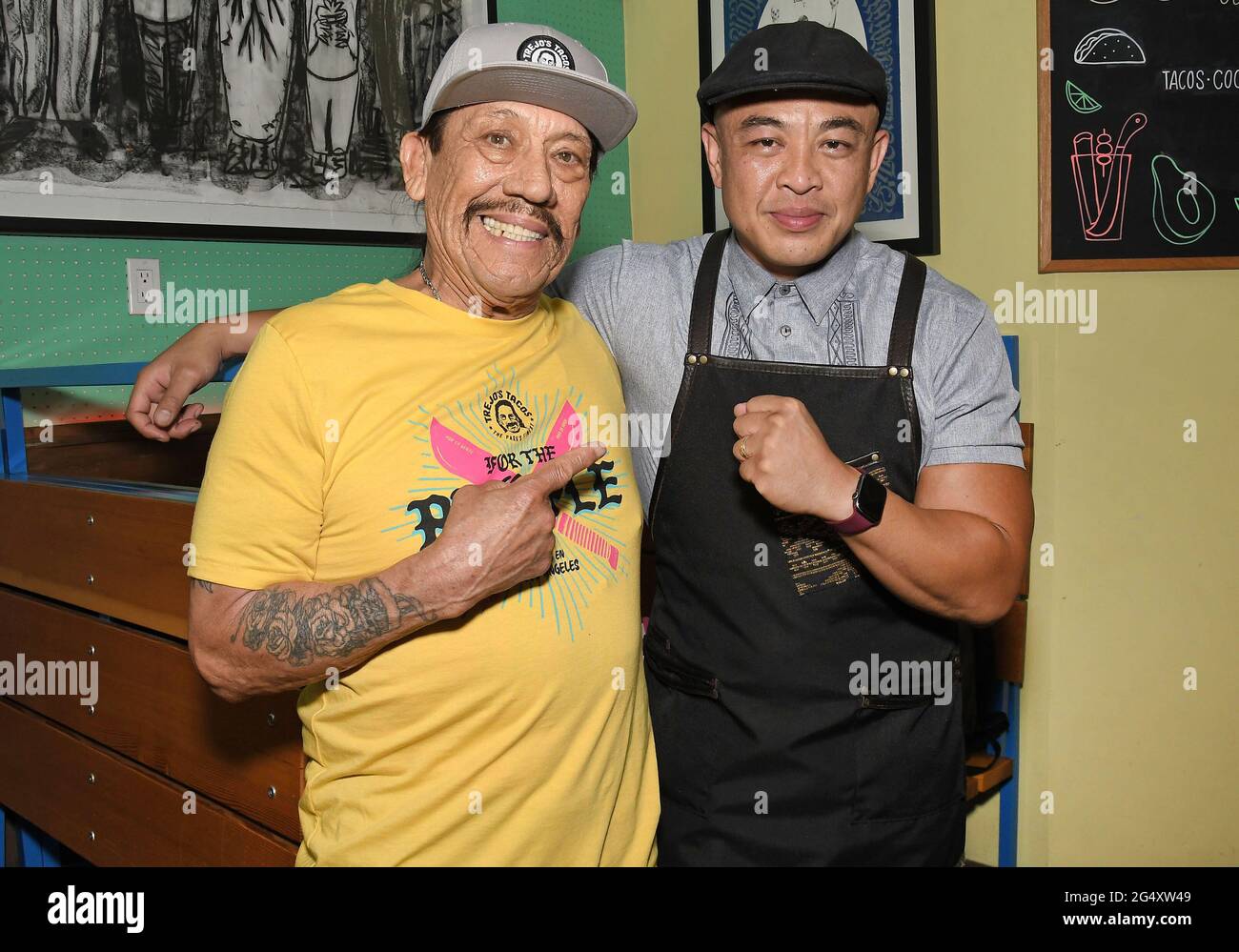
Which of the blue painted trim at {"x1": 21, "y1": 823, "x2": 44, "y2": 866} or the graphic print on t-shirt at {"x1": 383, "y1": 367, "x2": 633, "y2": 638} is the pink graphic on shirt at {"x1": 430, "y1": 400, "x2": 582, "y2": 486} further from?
the blue painted trim at {"x1": 21, "y1": 823, "x2": 44, "y2": 866}

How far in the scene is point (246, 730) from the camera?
4.33 ft

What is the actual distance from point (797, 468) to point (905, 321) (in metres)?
0.27

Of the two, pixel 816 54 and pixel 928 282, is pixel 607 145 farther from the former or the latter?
pixel 928 282

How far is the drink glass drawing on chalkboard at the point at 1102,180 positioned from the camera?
2.30 metres

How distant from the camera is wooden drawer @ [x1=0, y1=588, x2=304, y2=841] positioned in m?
1.28

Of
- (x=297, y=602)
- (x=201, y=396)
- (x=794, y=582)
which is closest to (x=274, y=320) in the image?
(x=297, y=602)

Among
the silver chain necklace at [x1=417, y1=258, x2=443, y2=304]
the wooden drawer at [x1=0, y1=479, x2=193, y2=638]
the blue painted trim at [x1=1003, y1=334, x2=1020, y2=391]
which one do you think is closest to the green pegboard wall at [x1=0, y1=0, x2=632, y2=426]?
the wooden drawer at [x1=0, y1=479, x2=193, y2=638]

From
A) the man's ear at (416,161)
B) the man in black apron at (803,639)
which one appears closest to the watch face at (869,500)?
the man in black apron at (803,639)

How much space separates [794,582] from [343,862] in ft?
1.90

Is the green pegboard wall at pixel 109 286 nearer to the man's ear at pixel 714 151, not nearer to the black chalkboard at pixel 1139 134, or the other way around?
the man's ear at pixel 714 151

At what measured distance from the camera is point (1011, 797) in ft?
8.17

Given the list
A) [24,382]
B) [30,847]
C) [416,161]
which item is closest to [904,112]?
[416,161]

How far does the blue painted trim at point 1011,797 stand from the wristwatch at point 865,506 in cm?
155

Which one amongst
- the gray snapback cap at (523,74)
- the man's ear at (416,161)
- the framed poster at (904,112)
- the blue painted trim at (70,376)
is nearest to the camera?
the gray snapback cap at (523,74)
